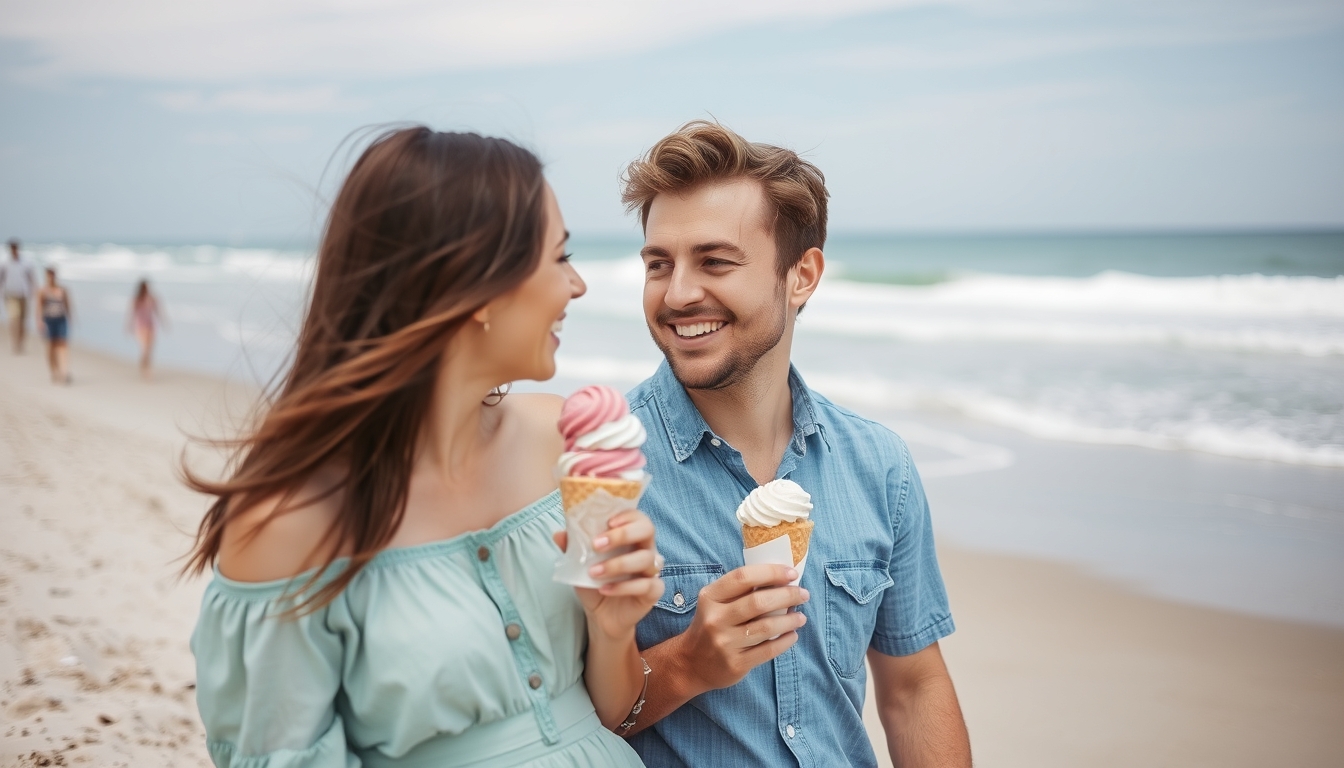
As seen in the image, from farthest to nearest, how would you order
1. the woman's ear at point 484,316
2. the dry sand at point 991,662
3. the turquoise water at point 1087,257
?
the turquoise water at point 1087,257
the dry sand at point 991,662
the woman's ear at point 484,316

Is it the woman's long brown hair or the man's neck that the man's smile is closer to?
the man's neck

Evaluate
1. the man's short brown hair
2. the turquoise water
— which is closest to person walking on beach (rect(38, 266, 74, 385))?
the man's short brown hair

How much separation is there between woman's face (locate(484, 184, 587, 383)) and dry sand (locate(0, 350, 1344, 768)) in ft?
7.22

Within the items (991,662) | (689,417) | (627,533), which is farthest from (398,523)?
(991,662)

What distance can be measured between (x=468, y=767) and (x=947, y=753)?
160 cm

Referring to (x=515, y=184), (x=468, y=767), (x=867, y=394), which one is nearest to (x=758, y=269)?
(x=515, y=184)

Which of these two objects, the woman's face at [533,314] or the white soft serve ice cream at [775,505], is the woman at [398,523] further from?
the white soft serve ice cream at [775,505]

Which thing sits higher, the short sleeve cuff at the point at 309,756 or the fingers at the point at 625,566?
the fingers at the point at 625,566

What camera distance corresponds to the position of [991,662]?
5660mm

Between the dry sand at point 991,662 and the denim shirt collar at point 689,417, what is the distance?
192cm

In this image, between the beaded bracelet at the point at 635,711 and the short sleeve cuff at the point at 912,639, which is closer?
the beaded bracelet at the point at 635,711

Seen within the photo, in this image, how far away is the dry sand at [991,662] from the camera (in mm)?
4305

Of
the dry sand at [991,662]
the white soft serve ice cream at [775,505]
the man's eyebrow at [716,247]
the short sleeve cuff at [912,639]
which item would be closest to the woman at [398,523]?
the white soft serve ice cream at [775,505]

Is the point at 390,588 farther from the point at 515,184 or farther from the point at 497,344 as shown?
the point at 515,184
